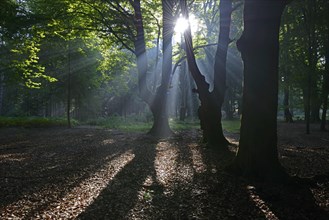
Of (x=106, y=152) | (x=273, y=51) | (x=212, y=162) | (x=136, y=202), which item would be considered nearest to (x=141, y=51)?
(x=106, y=152)

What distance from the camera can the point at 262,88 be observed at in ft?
17.8

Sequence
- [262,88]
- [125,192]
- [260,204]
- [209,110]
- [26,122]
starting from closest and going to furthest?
1. [260,204]
2. [125,192]
3. [262,88]
4. [209,110]
5. [26,122]

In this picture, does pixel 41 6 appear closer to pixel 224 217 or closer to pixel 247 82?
pixel 247 82

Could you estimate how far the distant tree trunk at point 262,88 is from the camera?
17.5 feet

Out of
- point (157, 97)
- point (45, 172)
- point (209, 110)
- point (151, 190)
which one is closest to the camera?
point (151, 190)

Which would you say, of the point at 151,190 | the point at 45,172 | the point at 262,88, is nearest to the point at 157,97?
the point at 45,172

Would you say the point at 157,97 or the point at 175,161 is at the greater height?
the point at 157,97

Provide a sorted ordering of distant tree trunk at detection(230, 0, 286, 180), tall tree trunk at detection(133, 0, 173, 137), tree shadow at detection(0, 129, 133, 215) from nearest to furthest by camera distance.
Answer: tree shadow at detection(0, 129, 133, 215)
distant tree trunk at detection(230, 0, 286, 180)
tall tree trunk at detection(133, 0, 173, 137)

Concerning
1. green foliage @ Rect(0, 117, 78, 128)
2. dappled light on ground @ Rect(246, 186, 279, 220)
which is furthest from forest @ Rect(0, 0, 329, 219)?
green foliage @ Rect(0, 117, 78, 128)

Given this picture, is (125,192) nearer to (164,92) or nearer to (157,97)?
(157,97)

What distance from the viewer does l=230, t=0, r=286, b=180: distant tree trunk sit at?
5.34m

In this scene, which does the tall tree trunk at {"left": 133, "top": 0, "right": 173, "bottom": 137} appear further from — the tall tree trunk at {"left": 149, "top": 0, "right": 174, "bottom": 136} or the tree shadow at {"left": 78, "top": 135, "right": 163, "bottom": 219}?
the tree shadow at {"left": 78, "top": 135, "right": 163, "bottom": 219}

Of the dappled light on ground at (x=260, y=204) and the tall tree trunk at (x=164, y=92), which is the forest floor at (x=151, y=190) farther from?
the tall tree trunk at (x=164, y=92)

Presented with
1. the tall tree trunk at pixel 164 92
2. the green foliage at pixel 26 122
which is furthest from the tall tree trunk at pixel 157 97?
the green foliage at pixel 26 122
